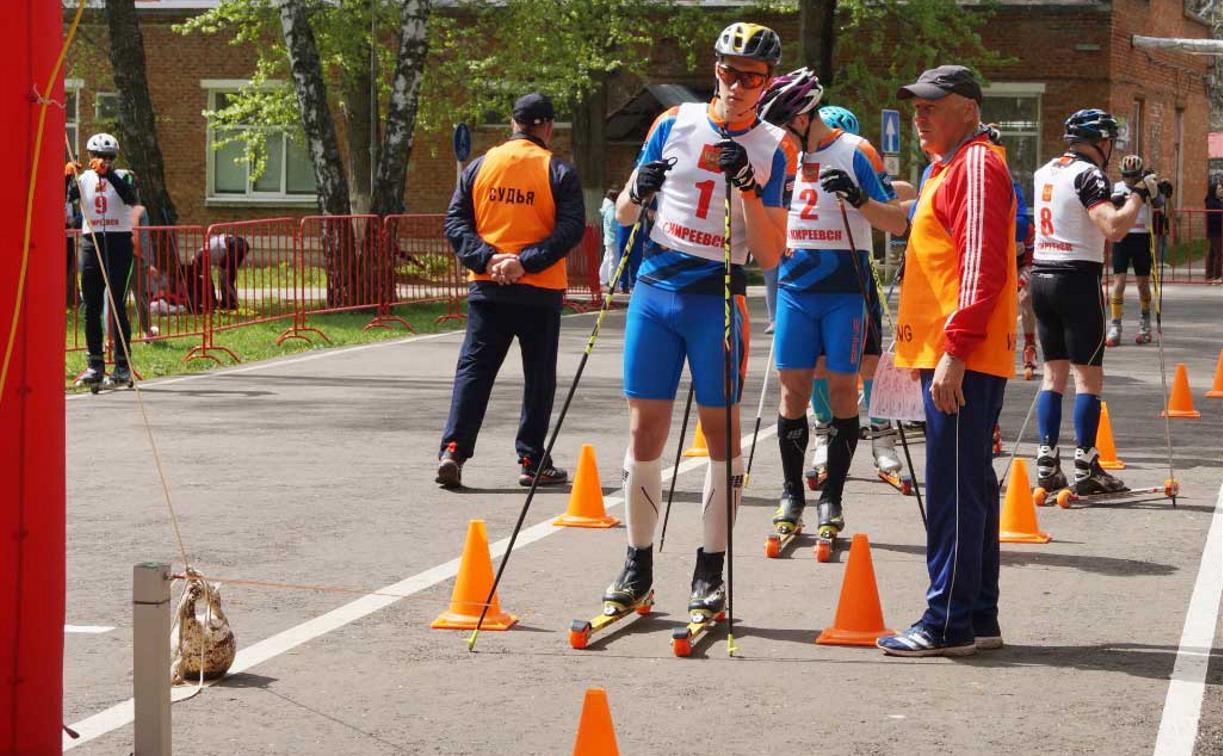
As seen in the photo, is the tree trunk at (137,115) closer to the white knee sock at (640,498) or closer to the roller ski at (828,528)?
the roller ski at (828,528)

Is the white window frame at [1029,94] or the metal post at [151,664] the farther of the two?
the white window frame at [1029,94]

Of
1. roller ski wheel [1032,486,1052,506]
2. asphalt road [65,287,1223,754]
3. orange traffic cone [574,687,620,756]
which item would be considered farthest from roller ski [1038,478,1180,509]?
orange traffic cone [574,687,620,756]

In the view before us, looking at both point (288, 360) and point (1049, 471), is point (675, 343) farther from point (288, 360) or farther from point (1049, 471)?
point (288, 360)

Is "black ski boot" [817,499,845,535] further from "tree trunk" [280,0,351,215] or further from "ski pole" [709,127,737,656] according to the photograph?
"tree trunk" [280,0,351,215]

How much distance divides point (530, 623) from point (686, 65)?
35.8 m

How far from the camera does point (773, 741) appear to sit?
19.0 feet

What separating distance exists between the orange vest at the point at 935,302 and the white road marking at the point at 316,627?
2274mm

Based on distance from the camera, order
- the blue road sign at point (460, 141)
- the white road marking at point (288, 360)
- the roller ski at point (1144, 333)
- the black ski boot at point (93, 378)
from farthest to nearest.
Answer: the blue road sign at point (460, 141), the roller ski at point (1144, 333), the white road marking at point (288, 360), the black ski boot at point (93, 378)

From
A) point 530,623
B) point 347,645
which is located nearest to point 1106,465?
point 530,623

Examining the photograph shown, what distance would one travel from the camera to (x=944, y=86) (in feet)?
23.1

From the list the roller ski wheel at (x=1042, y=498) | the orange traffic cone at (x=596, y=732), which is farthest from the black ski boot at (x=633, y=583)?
the roller ski wheel at (x=1042, y=498)

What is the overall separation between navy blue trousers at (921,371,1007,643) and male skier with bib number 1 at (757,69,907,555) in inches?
75.6

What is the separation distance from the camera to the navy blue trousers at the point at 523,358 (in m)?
11.2

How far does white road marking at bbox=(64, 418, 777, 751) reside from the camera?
19.4ft
